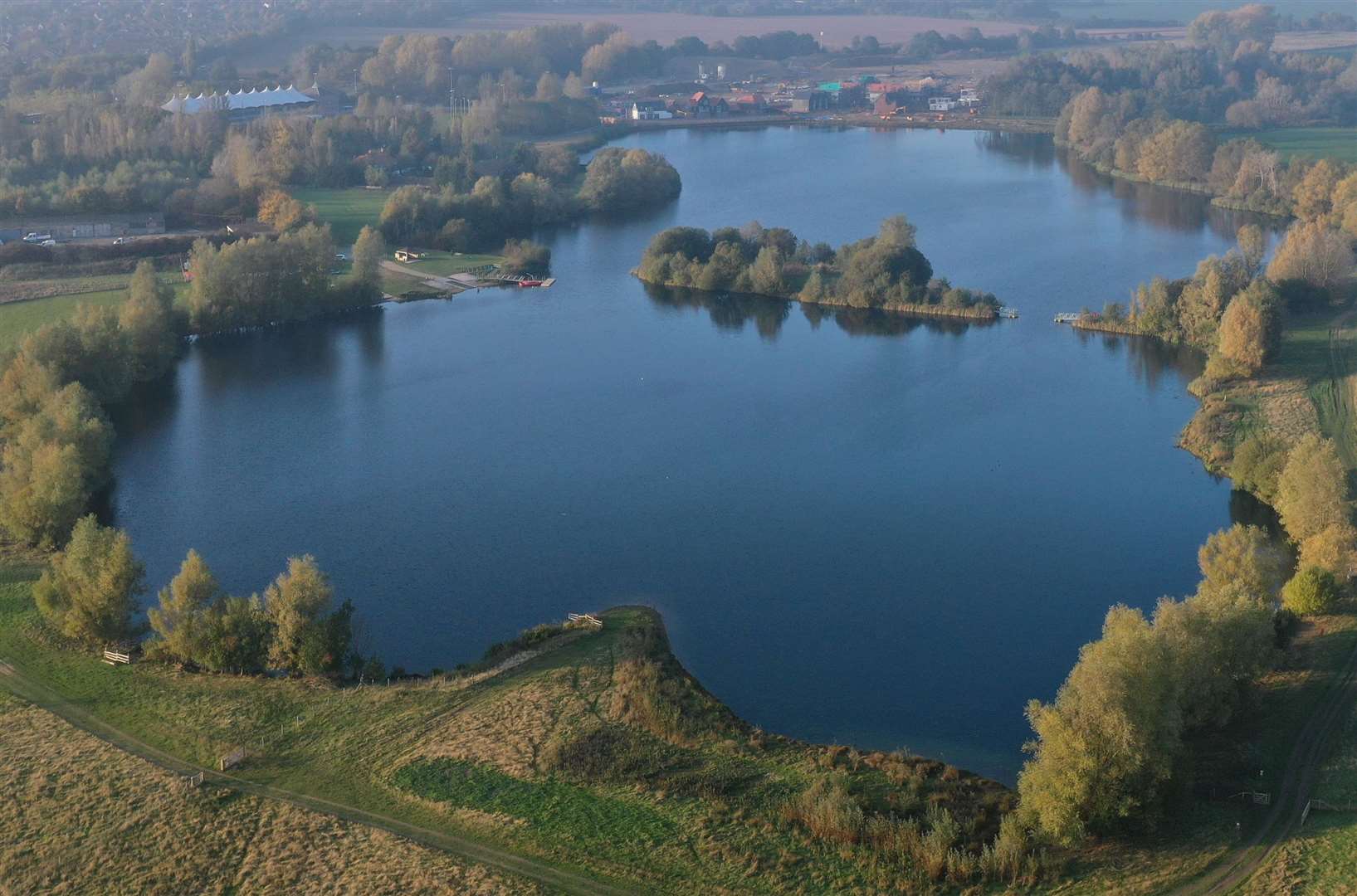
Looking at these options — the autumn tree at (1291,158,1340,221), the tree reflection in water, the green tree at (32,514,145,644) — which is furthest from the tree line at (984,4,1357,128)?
the green tree at (32,514,145,644)

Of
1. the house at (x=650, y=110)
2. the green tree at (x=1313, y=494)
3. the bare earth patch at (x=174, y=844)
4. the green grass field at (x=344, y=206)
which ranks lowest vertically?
the bare earth patch at (x=174, y=844)

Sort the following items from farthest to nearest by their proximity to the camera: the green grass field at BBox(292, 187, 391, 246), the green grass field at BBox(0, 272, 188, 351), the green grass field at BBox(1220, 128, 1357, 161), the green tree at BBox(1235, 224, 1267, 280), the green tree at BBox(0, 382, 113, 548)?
the green grass field at BBox(1220, 128, 1357, 161), the green grass field at BBox(292, 187, 391, 246), the green tree at BBox(1235, 224, 1267, 280), the green grass field at BBox(0, 272, 188, 351), the green tree at BBox(0, 382, 113, 548)

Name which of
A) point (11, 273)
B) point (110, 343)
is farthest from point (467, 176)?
point (110, 343)

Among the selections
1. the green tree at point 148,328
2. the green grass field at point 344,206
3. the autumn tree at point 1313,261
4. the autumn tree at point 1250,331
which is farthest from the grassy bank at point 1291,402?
the green grass field at point 344,206

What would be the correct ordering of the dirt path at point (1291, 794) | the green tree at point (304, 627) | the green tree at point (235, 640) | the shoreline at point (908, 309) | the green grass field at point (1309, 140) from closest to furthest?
the dirt path at point (1291, 794), the green tree at point (304, 627), the green tree at point (235, 640), the shoreline at point (908, 309), the green grass field at point (1309, 140)

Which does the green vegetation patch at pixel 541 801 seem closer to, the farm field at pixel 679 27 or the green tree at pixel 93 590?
the green tree at pixel 93 590

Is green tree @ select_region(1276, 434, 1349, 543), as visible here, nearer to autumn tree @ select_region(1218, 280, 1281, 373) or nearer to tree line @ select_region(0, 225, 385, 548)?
autumn tree @ select_region(1218, 280, 1281, 373)

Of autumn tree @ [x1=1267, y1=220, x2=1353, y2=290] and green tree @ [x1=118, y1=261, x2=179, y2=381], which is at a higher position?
autumn tree @ [x1=1267, y1=220, x2=1353, y2=290]

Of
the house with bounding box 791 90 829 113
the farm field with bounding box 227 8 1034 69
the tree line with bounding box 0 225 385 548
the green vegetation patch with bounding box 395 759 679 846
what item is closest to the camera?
the green vegetation patch with bounding box 395 759 679 846
